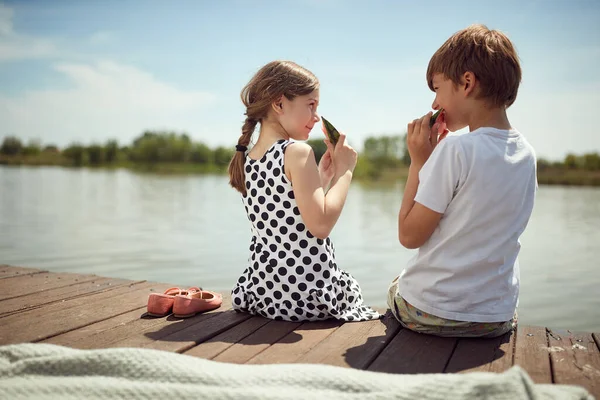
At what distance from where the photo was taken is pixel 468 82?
2402mm

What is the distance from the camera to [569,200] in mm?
19500

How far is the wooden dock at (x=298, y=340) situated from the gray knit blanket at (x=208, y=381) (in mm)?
328

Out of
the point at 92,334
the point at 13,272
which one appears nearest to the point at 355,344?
the point at 92,334

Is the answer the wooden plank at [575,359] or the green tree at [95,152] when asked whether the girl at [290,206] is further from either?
the green tree at [95,152]

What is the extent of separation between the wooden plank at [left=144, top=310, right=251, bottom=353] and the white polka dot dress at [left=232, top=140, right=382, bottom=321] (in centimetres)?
16

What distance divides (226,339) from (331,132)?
1.27 m

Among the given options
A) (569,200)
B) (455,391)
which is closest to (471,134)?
(455,391)

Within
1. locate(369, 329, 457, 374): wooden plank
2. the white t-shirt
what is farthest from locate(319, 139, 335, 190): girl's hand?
locate(369, 329, 457, 374): wooden plank

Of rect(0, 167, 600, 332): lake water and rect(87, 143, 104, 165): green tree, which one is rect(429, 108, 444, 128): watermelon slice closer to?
rect(0, 167, 600, 332): lake water

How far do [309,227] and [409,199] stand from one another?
0.55 m

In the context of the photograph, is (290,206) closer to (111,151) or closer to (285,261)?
(285,261)

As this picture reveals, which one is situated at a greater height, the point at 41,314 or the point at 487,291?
the point at 487,291

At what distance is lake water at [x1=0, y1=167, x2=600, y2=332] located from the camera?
6406 millimetres

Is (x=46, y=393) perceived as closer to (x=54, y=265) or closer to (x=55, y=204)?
(x=54, y=265)
